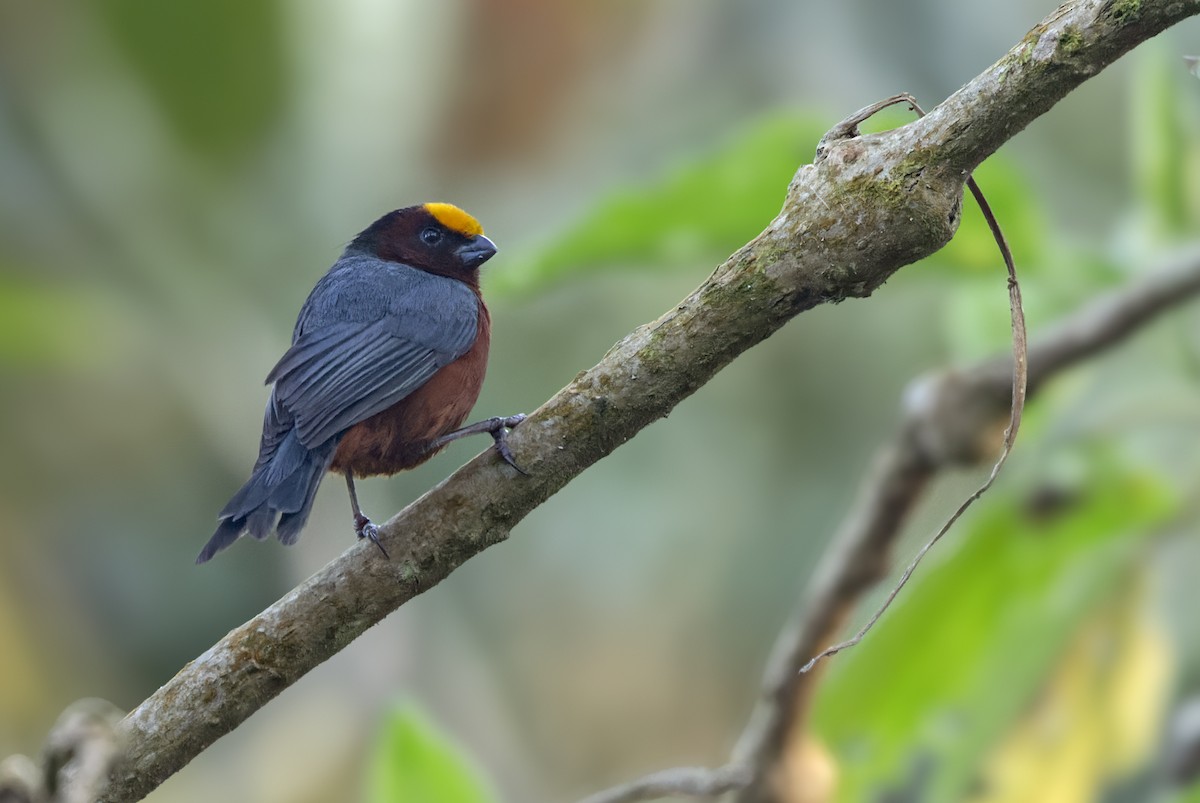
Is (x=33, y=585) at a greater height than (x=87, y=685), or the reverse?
(x=33, y=585)

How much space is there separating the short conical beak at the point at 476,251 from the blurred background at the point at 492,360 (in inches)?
28.9

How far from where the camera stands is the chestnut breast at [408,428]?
73.5 inches

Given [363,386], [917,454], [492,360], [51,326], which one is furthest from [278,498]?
[492,360]

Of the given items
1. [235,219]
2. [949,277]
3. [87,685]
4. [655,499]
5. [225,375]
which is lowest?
[655,499]

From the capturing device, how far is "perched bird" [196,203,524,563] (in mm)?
1625

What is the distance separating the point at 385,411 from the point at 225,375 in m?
2.38

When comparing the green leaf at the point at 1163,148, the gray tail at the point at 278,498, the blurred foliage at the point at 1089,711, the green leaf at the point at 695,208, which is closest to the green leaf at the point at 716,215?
the green leaf at the point at 695,208

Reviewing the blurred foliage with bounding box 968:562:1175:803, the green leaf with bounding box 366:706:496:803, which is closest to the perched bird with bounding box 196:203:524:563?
the green leaf with bounding box 366:706:496:803

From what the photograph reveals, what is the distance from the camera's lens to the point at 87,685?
4.16m

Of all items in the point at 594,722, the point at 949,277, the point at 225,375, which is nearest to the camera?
the point at 949,277

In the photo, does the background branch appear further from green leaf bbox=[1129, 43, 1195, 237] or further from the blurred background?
the blurred background

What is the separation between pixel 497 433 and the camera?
51.8 inches

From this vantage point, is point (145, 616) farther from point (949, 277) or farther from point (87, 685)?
point (949, 277)

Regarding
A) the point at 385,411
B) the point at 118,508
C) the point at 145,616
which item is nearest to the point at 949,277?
the point at 385,411
